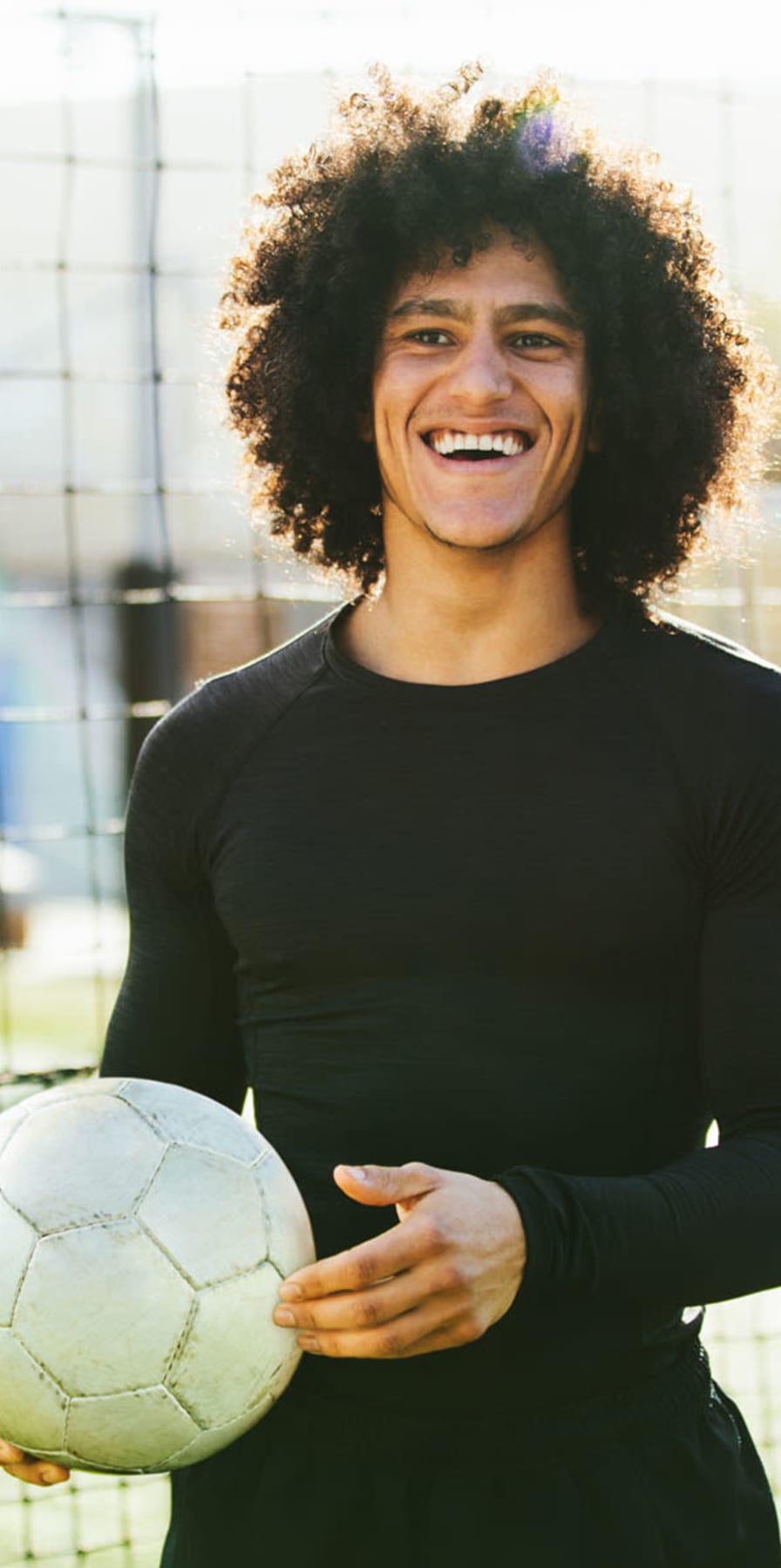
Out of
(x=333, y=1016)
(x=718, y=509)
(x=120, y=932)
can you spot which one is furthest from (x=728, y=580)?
(x=333, y=1016)

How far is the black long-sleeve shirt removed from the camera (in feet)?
6.38

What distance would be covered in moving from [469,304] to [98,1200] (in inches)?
47.4

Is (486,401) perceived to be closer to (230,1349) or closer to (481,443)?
(481,443)

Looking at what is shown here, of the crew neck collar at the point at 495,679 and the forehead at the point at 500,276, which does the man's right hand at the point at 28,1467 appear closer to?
the crew neck collar at the point at 495,679

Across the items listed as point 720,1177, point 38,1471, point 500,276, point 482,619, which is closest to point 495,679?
point 482,619

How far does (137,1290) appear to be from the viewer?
173 centimetres

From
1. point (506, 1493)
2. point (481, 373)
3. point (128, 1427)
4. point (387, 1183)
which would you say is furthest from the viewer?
point (481, 373)

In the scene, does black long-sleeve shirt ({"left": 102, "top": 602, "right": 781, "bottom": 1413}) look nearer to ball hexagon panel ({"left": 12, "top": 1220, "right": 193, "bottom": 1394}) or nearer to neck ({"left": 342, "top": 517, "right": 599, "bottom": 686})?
neck ({"left": 342, "top": 517, "right": 599, "bottom": 686})

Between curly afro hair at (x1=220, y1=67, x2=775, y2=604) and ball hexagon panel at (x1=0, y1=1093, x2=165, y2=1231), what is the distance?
95 cm

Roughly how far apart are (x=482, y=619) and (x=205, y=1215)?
85cm

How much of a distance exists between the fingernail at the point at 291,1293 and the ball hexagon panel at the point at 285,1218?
0.12 feet

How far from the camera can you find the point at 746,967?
76.2 inches

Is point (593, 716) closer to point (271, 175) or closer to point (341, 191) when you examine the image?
point (341, 191)

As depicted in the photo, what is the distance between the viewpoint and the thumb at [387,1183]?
5.32ft
